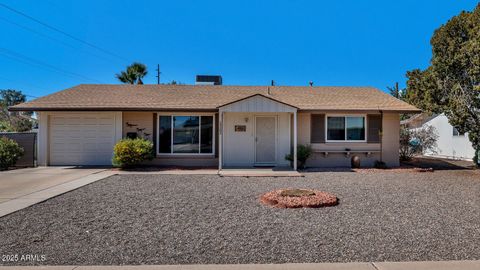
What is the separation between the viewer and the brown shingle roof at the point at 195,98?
12.5 metres

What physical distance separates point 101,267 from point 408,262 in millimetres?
3802

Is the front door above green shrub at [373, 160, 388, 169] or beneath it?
above

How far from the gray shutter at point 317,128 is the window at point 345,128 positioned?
0.30 m

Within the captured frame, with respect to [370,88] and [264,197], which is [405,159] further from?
[264,197]

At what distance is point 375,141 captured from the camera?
1291cm

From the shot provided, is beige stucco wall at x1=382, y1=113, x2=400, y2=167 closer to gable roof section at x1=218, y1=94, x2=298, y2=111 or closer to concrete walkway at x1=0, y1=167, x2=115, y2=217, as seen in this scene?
gable roof section at x1=218, y1=94, x2=298, y2=111

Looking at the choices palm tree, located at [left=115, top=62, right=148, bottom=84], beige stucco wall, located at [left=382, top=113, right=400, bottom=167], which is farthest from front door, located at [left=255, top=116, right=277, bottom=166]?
palm tree, located at [left=115, top=62, right=148, bottom=84]

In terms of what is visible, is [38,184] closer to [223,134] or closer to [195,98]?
[223,134]

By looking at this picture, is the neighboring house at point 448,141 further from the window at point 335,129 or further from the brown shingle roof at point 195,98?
the window at point 335,129

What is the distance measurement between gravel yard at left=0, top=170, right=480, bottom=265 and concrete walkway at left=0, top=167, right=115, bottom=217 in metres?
0.47

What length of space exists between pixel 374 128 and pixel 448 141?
9235 millimetres

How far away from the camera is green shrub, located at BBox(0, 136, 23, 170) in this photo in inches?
464

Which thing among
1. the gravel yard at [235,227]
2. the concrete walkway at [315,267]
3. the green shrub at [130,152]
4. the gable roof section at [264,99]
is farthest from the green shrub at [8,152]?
the concrete walkway at [315,267]

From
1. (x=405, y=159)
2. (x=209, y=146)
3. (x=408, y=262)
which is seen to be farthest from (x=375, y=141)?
(x=408, y=262)
